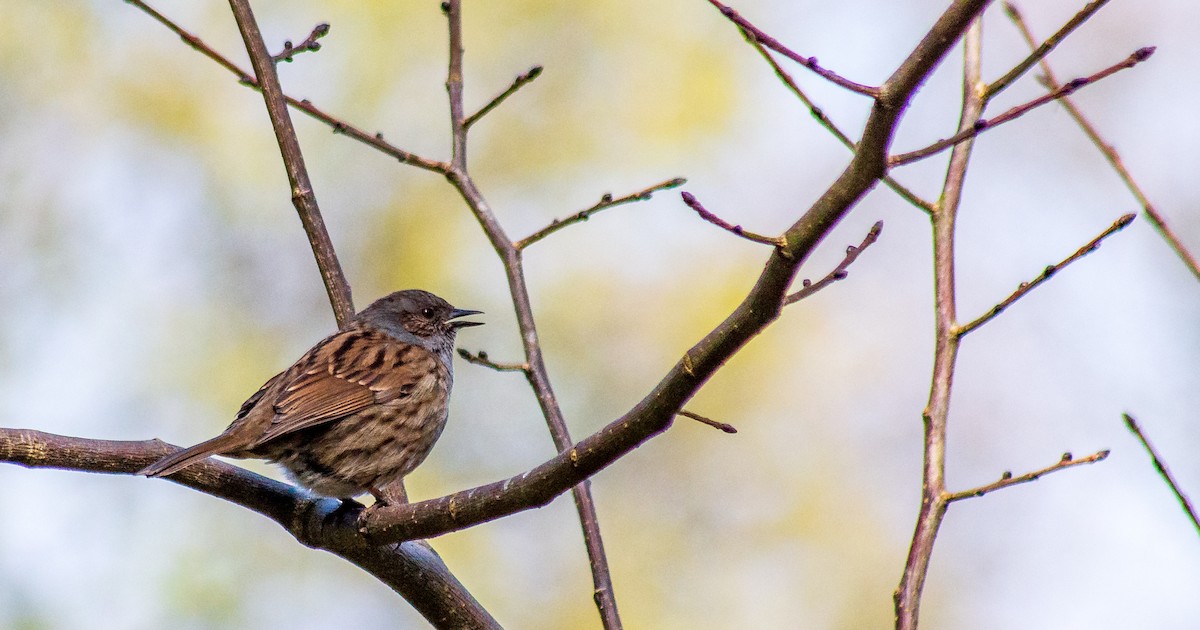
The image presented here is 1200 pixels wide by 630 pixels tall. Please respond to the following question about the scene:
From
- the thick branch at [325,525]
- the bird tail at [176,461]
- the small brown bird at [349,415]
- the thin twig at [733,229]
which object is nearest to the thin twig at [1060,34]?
the thin twig at [733,229]

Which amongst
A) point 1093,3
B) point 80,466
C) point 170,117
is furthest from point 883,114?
point 170,117

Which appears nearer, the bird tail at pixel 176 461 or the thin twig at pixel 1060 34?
the thin twig at pixel 1060 34

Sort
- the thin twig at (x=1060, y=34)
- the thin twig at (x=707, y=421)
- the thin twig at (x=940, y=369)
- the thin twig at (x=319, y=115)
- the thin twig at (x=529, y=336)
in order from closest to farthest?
the thin twig at (x=1060, y=34) → the thin twig at (x=707, y=421) → the thin twig at (x=940, y=369) → the thin twig at (x=529, y=336) → the thin twig at (x=319, y=115)

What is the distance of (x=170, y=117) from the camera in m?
12.3

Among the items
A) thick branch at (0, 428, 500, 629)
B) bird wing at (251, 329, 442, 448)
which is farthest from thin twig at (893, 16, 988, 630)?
bird wing at (251, 329, 442, 448)

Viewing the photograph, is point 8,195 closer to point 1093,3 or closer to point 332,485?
point 332,485

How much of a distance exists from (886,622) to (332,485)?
22.2ft

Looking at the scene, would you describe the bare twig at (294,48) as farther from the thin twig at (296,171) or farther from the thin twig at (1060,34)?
the thin twig at (1060,34)

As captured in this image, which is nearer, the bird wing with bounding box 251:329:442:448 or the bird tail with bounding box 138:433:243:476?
the bird tail with bounding box 138:433:243:476

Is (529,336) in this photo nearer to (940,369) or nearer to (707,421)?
(940,369)

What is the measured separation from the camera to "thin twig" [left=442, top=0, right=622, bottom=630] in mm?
4539

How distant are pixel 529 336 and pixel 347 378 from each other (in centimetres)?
145

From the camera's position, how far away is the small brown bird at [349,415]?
18.2ft

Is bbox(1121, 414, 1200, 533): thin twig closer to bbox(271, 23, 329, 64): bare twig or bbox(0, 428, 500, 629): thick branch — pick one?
bbox(0, 428, 500, 629): thick branch
